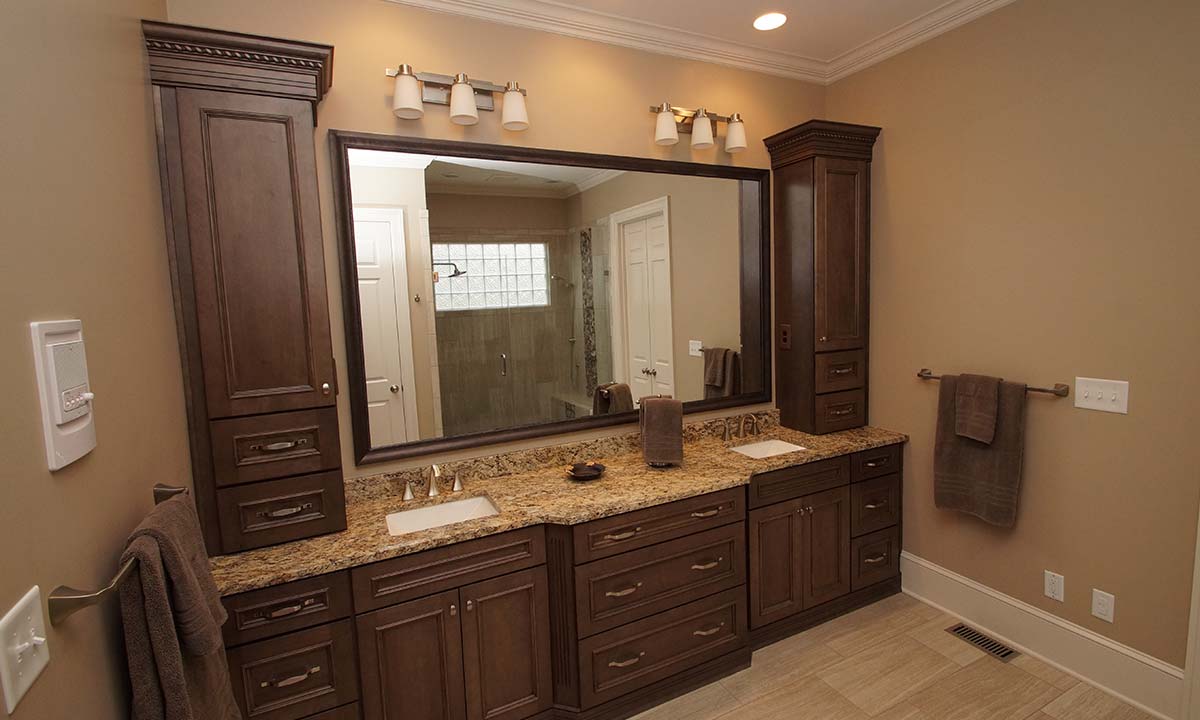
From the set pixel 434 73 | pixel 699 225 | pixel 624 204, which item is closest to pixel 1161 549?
pixel 699 225

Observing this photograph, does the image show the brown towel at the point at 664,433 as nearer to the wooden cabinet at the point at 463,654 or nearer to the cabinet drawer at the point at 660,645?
the cabinet drawer at the point at 660,645

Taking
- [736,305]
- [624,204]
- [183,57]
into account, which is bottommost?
[736,305]

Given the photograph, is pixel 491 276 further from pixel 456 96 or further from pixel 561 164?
pixel 456 96

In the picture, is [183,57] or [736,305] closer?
[183,57]

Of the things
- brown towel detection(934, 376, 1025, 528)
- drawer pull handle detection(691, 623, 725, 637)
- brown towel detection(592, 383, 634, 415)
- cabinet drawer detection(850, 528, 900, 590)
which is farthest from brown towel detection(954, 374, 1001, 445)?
brown towel detection(592, 383, 634, 415)

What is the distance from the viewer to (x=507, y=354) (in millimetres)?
2488

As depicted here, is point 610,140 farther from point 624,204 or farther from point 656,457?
point 656,457

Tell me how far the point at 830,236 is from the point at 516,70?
1751 mm

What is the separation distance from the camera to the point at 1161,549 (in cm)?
210

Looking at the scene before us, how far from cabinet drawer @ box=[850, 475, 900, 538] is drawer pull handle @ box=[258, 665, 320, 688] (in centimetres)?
245

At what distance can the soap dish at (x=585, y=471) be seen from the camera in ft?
7.92

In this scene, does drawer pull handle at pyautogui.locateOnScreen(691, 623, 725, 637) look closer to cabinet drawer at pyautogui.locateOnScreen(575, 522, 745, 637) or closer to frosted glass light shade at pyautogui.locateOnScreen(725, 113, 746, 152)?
cabinet drawer at pyautogui.locateOnScreen(575, 522, 745, 637)

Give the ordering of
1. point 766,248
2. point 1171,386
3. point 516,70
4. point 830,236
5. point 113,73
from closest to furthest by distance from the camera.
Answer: point 113,73
point 1171,386
point 516,70
point 830,236
point 766,248

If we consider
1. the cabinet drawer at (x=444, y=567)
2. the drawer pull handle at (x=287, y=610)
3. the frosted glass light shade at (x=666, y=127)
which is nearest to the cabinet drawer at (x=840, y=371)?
the frosted glass light shade at (x=666, y=127)
